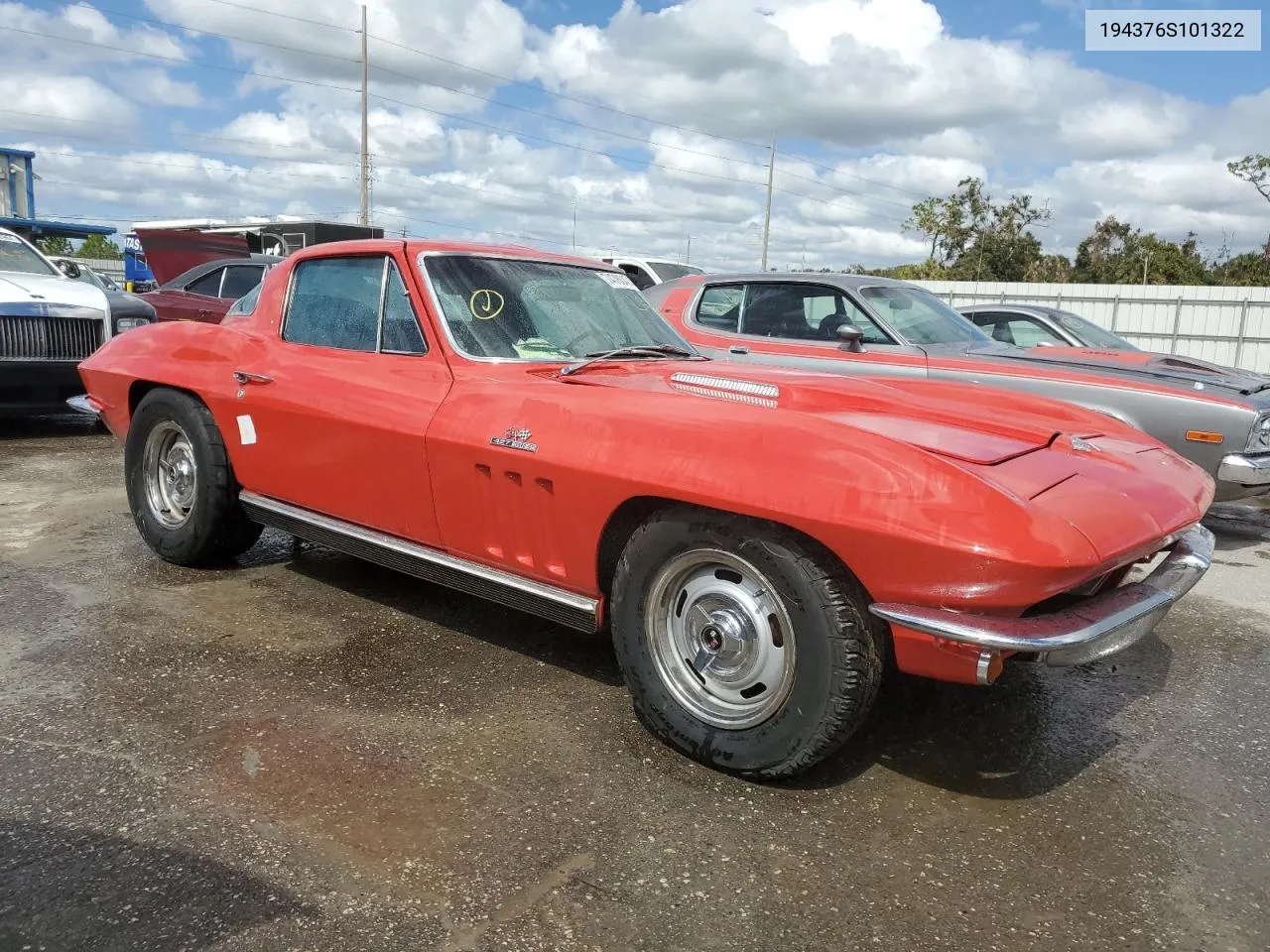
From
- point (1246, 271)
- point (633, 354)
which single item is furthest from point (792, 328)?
point (1246, 271)

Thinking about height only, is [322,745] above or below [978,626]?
below

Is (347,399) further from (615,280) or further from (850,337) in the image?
(850,337)

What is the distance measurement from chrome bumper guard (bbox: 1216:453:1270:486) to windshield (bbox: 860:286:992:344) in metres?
1.91

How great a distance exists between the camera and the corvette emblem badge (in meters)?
3.02

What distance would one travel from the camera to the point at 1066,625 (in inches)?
93.3

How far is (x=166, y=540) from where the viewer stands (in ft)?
14.9

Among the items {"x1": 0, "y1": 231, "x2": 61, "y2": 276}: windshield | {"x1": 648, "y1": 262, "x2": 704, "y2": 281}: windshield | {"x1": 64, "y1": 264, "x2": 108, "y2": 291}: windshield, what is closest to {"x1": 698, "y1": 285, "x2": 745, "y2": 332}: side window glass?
{"x1": 64, "y1": 264, "x2": 108, "y2": 291}: windshield

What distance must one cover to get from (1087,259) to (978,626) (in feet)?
140

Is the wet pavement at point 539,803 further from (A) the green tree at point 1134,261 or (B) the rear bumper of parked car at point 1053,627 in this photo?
(A) the green tree at point 1134,261

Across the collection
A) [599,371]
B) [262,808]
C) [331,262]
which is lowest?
[262,808]

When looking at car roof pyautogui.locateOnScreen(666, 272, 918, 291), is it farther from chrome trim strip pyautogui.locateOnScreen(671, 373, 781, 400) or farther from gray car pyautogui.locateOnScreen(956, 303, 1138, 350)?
chrome trim strip pyautogui.locateOnScreen(671, 373, 781, 400)

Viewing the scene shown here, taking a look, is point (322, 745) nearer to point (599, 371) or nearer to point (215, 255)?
point (599, 371)

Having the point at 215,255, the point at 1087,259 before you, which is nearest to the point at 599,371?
the point at 215,255

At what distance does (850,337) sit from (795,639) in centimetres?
409
